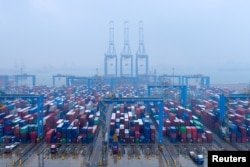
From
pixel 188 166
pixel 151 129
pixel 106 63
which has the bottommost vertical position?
pixel 188 166

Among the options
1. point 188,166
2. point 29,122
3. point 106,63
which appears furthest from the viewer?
point 106,63

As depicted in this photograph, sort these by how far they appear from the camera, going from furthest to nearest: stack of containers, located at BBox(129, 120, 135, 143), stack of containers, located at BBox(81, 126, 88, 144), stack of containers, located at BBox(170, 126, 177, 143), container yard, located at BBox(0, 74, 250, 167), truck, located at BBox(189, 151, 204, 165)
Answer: stack of containers, located at BBox(170, 126, 177, 143), stack of containers, located at BBox(81, 126, 88, 144), stack of containers, located at BBox(129, 120, 135, 143), container yard, located at BBox(0, 74, 250, 167), truck, located at BBox(189, 151, 204, 165)

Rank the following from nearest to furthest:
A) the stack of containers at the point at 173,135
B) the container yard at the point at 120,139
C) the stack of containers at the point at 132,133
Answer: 1. the container yard at the point at 120,139
2. the stack of containers at the point at 132,133
3. the stack of containers at the point at 173,135

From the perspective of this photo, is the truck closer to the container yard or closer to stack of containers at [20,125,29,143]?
the container yard

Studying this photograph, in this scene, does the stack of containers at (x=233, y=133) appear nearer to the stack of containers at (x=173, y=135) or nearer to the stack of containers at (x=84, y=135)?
the stack of containers at (x=173, y=135)

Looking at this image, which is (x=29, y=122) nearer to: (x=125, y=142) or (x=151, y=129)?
(x=125, y=142)

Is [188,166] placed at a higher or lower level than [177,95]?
lower

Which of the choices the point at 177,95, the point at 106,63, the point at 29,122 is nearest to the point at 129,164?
the point at 29,122

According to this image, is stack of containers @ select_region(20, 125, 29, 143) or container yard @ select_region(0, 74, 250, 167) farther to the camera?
stack of containers @ select_region(20, 125, 29, 143)

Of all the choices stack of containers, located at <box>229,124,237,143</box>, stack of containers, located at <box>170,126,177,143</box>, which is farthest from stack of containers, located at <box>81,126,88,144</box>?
stack of containers, located at <box>229,124,237,143</box>

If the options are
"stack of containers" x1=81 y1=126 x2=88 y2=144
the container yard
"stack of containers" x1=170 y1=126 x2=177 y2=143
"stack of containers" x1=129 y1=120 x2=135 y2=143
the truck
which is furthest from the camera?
"stack of containers" x1=170 y1=126 x2=177 y2=143

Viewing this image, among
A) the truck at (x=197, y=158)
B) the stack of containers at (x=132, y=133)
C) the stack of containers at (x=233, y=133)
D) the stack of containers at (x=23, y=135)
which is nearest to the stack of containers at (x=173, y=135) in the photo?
the stack of containers at (x=132, y=133)
